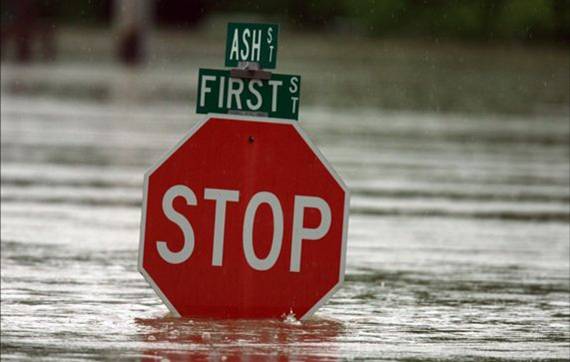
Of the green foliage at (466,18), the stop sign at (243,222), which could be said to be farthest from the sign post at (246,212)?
the green foliage at (466,18)

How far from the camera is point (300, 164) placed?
9.12 metres

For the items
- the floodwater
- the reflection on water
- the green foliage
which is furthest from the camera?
the green foliage

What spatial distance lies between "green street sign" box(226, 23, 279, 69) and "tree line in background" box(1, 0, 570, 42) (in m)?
33.2

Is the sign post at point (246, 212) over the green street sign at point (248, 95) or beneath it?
beneath

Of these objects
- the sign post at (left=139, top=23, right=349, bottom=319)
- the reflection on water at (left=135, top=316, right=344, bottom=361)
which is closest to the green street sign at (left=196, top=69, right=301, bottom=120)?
the sign post at (left=139, top=23, right=349, bottom=319)

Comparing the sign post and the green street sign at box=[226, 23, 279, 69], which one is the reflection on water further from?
the green street sign at box=[226, 23, 279, 69]

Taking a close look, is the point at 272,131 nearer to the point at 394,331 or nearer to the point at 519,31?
the point at 394,331

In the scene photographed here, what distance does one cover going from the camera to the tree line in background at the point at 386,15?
49.1 metres

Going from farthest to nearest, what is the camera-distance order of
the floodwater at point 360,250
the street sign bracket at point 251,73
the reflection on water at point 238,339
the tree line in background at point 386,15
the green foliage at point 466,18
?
the tree line in background at point 386,15 < the green foliage at point 466,18 < the street sign bracket at point 251,73 < the floodwater at point 360,250 < the reflection on water at point 238,339

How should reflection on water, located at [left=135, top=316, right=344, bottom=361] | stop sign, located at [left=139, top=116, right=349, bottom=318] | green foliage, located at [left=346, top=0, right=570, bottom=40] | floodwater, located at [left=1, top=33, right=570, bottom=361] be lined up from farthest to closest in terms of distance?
green foliage, located at [left=346, top=0, right=570, bottom=40] → stop sign, located at [left=139, top=116, right=349, bottom=318] → floodwater, located at [left=1, top=33, right=570, bottom=361] → reflection on water, located at [left=135, top=316, right=344, bottom=361]

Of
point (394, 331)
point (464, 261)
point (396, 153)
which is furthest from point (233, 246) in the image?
point (396, 153)

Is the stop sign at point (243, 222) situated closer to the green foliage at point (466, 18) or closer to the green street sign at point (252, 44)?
the green street sign at point (252, 44)

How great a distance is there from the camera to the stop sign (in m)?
8.98

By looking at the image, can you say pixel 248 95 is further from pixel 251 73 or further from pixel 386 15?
pixel 386 15
